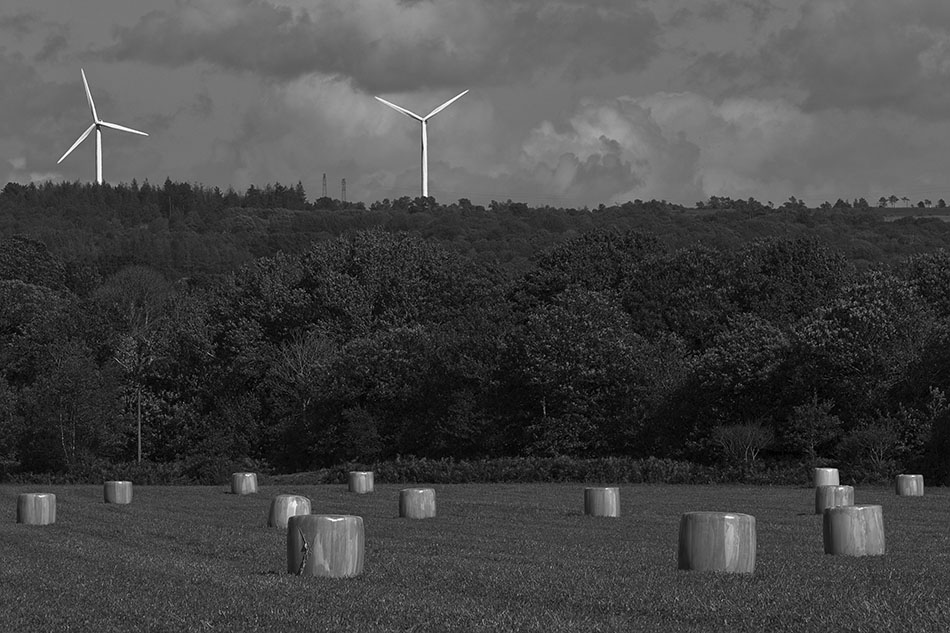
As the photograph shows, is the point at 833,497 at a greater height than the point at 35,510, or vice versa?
the point at 35,510

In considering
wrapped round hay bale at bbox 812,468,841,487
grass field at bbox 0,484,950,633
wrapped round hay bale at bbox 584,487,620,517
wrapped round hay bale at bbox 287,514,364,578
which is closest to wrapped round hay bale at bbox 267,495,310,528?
grass field at bbox 0,484,950,633

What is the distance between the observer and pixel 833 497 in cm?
3350

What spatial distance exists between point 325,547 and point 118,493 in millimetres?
33216

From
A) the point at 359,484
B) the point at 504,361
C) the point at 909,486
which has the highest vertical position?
the point at 504,361

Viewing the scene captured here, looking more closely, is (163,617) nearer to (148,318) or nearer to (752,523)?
(752,523)

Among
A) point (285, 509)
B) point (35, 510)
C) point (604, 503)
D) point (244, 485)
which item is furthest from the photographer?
point (244, 485)

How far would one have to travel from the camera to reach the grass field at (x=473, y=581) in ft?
46.6

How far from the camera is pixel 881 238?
Answer: 17538 centimetres

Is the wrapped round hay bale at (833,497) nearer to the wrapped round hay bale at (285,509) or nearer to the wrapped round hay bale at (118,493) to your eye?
the wrapped round hay bale at (285,509)

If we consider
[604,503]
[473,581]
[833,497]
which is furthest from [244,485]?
[473,581]

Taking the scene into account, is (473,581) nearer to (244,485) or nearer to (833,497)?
(833,497)

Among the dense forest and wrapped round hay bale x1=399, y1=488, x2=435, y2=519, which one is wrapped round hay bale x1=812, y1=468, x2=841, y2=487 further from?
wrapped round hay bale x1=399, y1=488, x2=435, y2=519

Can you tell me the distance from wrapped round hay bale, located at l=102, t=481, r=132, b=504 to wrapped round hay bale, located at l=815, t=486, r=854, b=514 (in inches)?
Answer: 1025

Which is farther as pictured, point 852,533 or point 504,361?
point 504,361
